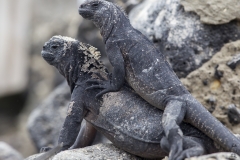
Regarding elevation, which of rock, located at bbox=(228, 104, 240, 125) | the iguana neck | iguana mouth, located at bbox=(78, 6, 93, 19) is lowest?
rock, located at bbox=(228, 104, 240, 125)

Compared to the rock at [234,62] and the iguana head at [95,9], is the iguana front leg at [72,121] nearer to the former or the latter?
the iguana head at [95,9]

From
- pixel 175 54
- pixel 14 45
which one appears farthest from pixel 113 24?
pixel 14 45

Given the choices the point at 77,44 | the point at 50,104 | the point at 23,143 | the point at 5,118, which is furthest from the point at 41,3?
the point at 77,44

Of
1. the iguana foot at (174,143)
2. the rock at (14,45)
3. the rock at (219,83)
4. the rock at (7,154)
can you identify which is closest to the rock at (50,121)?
the rock at (7,154)

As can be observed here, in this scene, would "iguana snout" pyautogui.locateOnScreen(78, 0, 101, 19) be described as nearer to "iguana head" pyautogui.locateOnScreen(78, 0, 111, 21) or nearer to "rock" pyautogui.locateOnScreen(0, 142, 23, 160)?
"iguana head" pyautogui.locateOnScreen(78, 0, 111, 21)

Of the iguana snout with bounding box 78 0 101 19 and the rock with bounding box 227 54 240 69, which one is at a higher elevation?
the iguana snout with bounding box 78 0 101 19

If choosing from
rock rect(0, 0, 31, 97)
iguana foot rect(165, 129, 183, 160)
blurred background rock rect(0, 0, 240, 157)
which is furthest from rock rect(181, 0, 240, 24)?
rock rect(0, 0, 31, 97)

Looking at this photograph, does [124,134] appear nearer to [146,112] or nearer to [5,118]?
[146,112]
